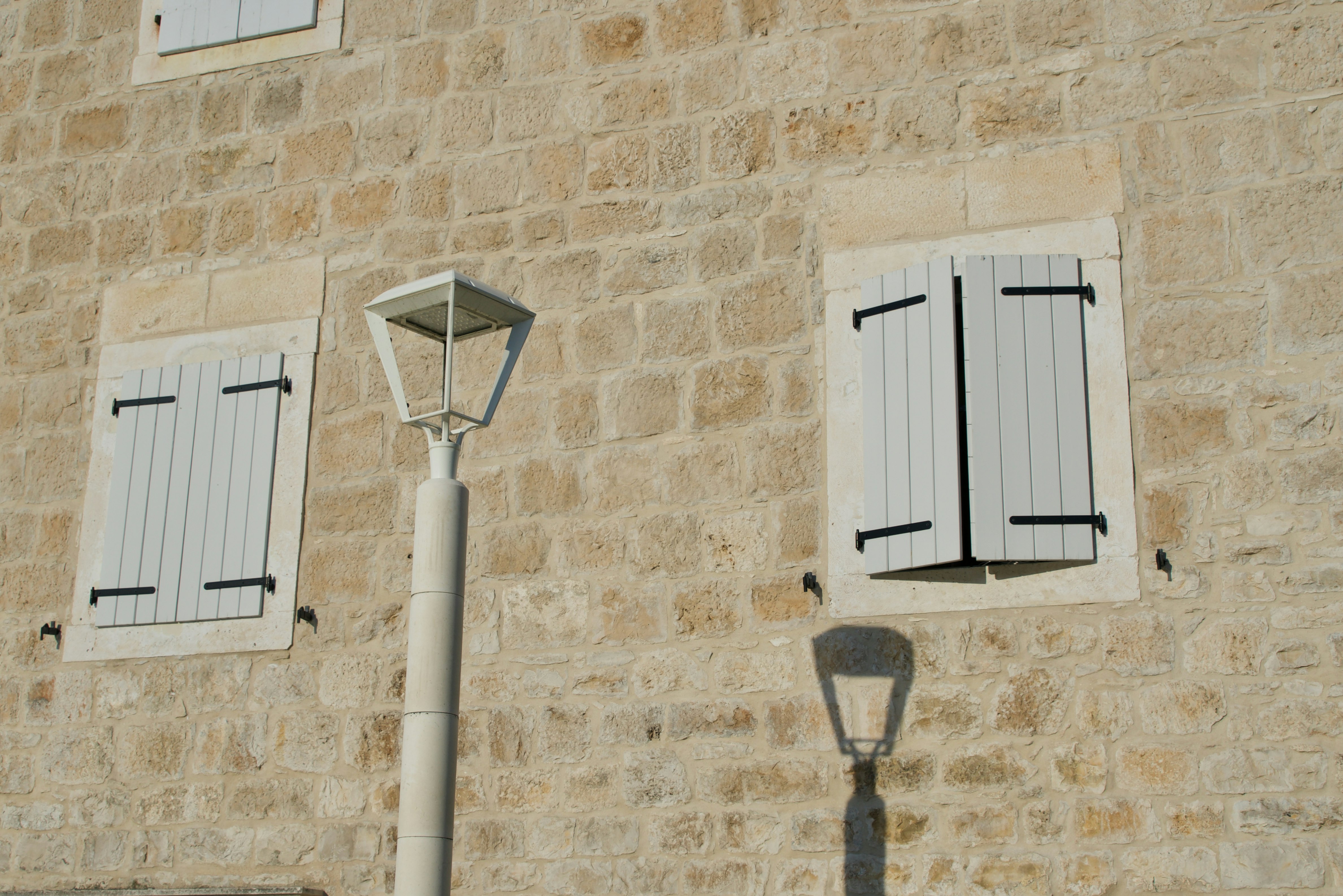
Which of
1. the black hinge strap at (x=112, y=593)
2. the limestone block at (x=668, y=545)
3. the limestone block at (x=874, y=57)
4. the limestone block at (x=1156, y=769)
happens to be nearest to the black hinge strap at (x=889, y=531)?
the limestone block at (x=668, y=545)

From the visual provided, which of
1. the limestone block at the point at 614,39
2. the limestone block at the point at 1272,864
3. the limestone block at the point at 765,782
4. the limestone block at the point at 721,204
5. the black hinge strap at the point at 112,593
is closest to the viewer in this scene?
the limestone block at the point at 1272,864

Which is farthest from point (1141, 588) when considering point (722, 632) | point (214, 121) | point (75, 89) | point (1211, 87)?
point (75, 89)

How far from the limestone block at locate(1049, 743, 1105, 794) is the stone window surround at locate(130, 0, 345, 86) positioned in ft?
13.5

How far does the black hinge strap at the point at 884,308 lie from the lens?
5.32 m

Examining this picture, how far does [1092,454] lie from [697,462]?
4.52 feet

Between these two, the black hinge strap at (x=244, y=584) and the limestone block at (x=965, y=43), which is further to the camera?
the black hinge strap at (x=244, y=584)

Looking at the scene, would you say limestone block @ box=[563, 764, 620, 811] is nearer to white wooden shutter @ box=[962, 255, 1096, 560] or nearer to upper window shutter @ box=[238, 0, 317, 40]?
white wooden shutter @ box=[962, 255, 1096, 560]

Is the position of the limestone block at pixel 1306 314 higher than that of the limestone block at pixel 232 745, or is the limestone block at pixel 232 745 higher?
the limestone block at pixel 1306 314

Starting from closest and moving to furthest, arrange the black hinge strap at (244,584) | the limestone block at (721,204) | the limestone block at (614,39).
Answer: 1. the limestone block at (721,204)
2. the black hinge strap at (244,584)
3. the limestone block at (614,39)

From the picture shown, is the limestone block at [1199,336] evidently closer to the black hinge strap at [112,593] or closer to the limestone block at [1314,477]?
the limestone block at [1314,477]

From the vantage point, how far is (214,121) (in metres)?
6.55

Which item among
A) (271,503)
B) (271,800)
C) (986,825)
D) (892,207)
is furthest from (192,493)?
(986,825)

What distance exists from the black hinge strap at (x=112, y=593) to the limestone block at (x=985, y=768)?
3123 mm

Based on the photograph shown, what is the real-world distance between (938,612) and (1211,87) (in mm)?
2075
